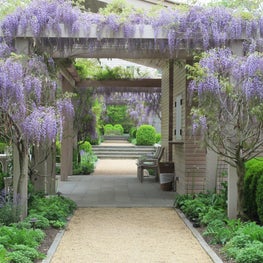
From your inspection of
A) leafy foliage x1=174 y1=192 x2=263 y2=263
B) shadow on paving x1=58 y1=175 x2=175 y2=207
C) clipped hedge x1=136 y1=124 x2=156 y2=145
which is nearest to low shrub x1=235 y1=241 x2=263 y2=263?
leafy foliage x1=174 y1=192 x2=263 y2=263

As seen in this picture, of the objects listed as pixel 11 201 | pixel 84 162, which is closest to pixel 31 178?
pixel 11 201

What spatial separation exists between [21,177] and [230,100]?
299 cm

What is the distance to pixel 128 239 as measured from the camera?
238 inches

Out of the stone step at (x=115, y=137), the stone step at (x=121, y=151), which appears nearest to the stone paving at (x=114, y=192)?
the stone step at (x=121, y=151)

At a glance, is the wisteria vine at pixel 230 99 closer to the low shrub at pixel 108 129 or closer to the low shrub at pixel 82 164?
the low shrub at pixel 82 164

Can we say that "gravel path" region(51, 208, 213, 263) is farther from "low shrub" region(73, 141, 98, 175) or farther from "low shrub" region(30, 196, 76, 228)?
"low shrub" region(73, 141, 98, 175)

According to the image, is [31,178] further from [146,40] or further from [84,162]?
[84,162]

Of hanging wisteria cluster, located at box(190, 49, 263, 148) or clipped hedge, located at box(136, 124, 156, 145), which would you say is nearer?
hanging wisteria cluster, located at box(190, 49, 263, 148)

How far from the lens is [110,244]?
19.0ft

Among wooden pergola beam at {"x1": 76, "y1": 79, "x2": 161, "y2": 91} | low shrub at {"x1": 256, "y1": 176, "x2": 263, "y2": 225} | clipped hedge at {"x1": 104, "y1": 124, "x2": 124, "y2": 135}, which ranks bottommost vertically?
clipped hedge at {"x1": 104, "y1": 124, "x2": 124, "y2": 135}

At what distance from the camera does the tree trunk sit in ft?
22.0

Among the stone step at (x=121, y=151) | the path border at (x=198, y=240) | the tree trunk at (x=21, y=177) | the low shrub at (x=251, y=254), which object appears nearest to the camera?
the low shrub at (x=251, y=254)

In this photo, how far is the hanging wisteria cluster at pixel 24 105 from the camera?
6.14 m

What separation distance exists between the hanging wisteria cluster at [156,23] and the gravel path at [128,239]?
2.55 meters
